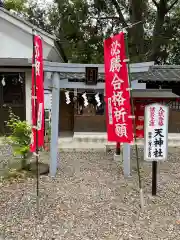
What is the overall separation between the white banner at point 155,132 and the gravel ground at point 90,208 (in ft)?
2.77

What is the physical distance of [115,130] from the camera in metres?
5.51

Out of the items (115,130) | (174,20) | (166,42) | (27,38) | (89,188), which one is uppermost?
(174,20)

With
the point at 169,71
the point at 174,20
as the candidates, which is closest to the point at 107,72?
the point at 169,71

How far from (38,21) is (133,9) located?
9114 mm

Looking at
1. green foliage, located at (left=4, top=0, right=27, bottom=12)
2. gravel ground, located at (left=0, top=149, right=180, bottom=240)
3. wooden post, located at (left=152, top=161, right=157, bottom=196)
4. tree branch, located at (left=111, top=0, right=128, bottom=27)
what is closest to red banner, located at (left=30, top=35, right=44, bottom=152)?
gravel ground, located at (left=0, top=149, right=180, bottom=240)

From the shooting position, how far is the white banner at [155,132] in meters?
5.39

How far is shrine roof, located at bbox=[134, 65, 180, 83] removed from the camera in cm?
1137

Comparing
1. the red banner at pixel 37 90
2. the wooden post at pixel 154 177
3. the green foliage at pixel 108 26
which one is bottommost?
the wooden post at pixel 154 177

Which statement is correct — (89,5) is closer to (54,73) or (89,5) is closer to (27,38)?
(27,38)

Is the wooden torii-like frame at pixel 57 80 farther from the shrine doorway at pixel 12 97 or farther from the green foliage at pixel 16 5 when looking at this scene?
the green foliage at pixel 16 5

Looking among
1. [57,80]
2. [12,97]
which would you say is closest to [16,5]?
[12,97]

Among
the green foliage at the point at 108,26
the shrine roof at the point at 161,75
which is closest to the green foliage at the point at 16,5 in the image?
the green foliage at the point at 108,26

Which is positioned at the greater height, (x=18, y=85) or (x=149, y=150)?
(x=18, y=85)

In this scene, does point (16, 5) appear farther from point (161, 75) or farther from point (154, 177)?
point (154, 177)
